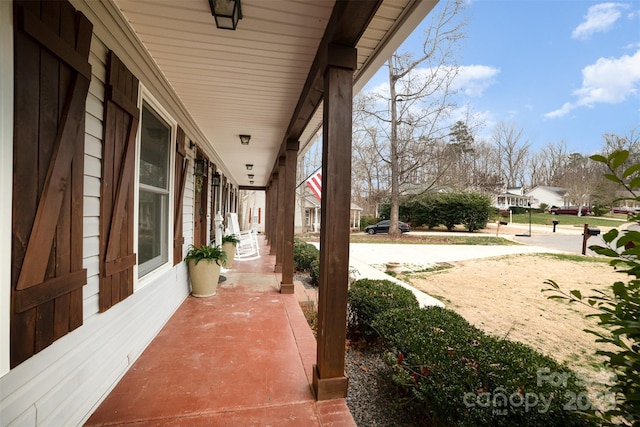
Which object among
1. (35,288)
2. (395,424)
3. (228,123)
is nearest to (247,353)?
(395,424)

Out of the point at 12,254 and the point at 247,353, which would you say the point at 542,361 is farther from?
the point at 12,254

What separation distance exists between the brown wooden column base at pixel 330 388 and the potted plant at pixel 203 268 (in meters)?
2.41

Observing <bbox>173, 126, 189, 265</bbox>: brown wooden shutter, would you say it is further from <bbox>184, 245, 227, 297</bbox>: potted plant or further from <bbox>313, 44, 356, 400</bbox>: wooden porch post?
<bbox>313, 44, 356, 400</bbox>: wooden porch post

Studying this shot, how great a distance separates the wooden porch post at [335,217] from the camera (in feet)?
5.79

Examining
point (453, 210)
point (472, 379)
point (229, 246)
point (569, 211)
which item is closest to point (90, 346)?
point (472, 379)

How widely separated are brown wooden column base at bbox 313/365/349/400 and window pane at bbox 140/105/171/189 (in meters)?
2.13

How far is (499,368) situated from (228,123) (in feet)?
12.6

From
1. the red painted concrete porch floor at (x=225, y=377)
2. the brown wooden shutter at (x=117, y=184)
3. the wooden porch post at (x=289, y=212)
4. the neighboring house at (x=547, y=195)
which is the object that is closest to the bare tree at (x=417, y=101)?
the wooden porch post at (x=289, y=212)

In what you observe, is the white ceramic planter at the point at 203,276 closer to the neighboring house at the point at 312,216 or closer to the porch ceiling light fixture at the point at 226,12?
the porch ceiling light fixture at the point at 226,12

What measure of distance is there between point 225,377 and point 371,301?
140 centimetres

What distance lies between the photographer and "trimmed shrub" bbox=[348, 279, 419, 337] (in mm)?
2564

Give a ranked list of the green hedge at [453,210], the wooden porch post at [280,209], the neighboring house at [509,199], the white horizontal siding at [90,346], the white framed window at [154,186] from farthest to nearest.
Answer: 1. the neighboring house at [509,199]
2. the green hedge at [453,210]
3. the wooden porch post at [280,209]
4. the white framed window at [154,186]
5. the white horizontal siding at [90,346]

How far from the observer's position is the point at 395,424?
177 cm

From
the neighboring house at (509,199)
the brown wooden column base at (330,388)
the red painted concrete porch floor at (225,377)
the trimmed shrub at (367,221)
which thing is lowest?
the red painted concrete porch floor at (225,377)
